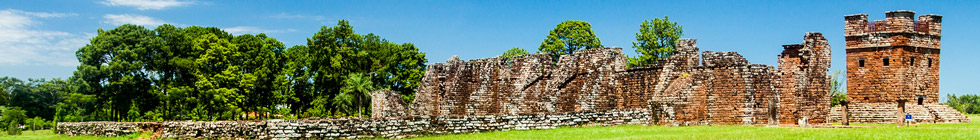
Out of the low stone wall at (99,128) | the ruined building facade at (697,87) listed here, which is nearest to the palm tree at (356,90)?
the ruined building facade at (697,87)

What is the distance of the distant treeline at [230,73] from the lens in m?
57.4

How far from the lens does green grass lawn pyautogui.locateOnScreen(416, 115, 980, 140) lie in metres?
23.2

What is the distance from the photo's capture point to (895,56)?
3981 cm

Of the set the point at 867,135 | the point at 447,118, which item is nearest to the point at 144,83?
the point at 447,118

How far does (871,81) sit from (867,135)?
1876 cm

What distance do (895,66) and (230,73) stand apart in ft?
114

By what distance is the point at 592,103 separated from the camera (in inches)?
1468

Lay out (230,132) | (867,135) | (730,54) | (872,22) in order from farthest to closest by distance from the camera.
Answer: (872,22)
(730,54)
(230,132)
(867,135)

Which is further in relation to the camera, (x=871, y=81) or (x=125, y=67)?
(x=125, y=67)

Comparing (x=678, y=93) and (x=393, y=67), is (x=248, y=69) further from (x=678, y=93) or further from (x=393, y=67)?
(x=678, y=93)

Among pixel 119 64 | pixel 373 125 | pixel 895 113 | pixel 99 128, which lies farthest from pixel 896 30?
pixel 119 64

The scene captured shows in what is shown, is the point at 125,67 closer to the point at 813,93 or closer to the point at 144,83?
the point at 144,83


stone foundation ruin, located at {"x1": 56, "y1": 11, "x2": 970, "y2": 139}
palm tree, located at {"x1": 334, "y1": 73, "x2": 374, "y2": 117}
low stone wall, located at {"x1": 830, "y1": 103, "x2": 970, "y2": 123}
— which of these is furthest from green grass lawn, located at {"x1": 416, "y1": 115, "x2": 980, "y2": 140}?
palm tree, located at {"x1": 334, "y1": 73, "x2": 374, "y2": 117}

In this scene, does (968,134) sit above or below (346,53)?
below
